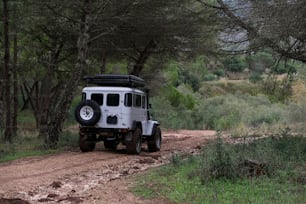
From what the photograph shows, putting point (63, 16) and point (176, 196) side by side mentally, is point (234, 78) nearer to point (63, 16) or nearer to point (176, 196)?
point (63, 16)

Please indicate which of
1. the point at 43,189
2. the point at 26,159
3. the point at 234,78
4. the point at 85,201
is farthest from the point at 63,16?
the point at 234,78

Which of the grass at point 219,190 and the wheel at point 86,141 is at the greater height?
the wheel at point 86,141

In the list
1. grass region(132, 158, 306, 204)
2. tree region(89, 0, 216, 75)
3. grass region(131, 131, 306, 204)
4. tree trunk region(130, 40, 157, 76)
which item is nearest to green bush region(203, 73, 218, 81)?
tree trunk region(130, 40, 157, 76)

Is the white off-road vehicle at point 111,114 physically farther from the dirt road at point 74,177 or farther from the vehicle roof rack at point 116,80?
the dirt road at point 74,177

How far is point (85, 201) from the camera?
9602 millimetres

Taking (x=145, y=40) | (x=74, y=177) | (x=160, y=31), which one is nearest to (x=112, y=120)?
(x=74, y=177)

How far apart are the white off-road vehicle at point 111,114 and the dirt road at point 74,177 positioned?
57 cm

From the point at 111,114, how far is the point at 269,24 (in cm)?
673

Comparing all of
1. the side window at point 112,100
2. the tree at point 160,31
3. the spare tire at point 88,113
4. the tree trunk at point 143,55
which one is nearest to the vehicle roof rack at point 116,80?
the side window at point 112,100

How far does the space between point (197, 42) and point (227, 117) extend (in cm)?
1703

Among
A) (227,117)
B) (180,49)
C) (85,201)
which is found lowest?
(85,201)

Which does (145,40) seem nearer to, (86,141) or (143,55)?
(143,55)

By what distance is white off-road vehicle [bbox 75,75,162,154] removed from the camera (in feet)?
57.4

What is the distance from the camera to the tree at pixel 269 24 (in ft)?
37.6
